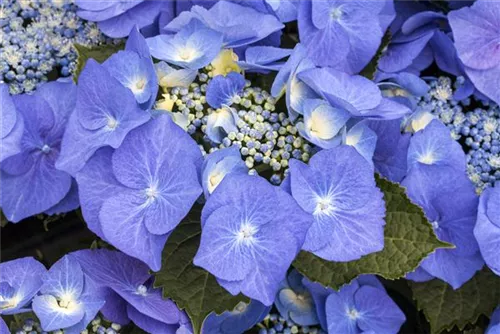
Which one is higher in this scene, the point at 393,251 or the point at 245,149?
the point at 245,149

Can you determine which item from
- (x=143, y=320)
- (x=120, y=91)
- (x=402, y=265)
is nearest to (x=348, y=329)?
(x=402, y=265)

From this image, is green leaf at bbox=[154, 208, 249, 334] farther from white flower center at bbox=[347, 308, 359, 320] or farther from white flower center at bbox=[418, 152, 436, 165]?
white flower center at bbox=[418, 152, 436, 165]

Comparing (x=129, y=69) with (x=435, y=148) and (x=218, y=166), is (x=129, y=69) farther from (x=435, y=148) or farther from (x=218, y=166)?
(x=435, y=148)

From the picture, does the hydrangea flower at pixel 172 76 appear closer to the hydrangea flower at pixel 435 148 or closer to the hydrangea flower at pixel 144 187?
the hydrangea flower at pixel 144 187

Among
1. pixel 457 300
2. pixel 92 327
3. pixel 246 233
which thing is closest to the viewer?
pixel 246 233

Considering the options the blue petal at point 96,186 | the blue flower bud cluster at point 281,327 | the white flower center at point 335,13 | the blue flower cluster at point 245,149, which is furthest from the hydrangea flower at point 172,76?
the blue flower bud cluster at point 281,327

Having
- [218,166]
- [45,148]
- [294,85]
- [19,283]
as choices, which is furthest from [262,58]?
[19,283]

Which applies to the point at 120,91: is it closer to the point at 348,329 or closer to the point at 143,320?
the point at 143,320
